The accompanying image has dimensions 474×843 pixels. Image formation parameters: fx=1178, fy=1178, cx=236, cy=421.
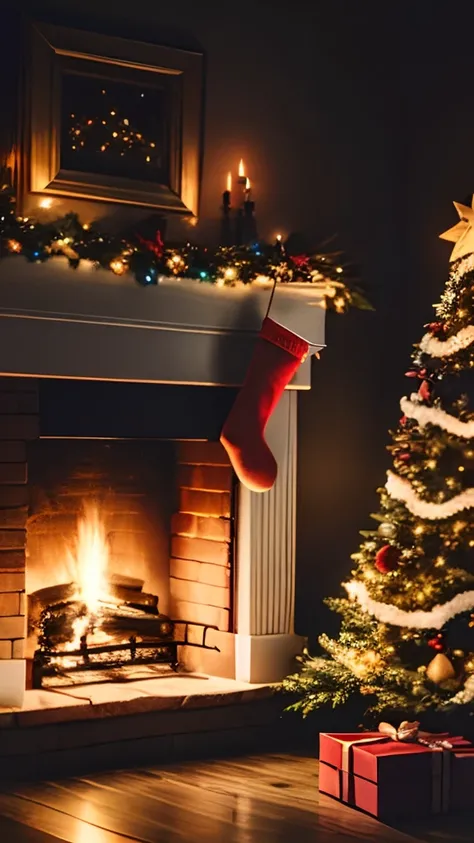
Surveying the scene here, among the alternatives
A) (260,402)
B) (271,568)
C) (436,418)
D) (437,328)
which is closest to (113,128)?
(260,402)

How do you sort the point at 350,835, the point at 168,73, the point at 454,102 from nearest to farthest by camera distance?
the point at 350,835, the point at 168,73, the point at 454,102

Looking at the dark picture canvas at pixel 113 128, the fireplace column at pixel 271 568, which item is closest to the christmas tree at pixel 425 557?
the fireplace column at pixel 271 568

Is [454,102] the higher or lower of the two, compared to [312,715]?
higher

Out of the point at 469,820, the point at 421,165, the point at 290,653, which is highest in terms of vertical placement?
the point at 421,165

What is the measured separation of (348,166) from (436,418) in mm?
1433

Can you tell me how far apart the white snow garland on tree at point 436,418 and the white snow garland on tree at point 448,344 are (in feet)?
0.60

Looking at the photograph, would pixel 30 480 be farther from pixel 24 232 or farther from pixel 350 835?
pixel 350 835

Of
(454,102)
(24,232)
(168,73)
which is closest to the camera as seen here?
(24,232)

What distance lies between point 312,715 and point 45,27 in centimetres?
296

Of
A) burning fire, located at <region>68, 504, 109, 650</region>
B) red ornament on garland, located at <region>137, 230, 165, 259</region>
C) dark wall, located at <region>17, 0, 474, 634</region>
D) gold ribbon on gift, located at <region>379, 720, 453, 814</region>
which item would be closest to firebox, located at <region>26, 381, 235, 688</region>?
burning fire, located at <region>68, 504, 109, 650</region>

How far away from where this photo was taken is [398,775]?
3.95m

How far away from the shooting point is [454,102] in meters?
5.13

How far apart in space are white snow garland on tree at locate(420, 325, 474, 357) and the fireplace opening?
102cm

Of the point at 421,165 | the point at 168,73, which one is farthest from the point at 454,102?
the point at 168,73
